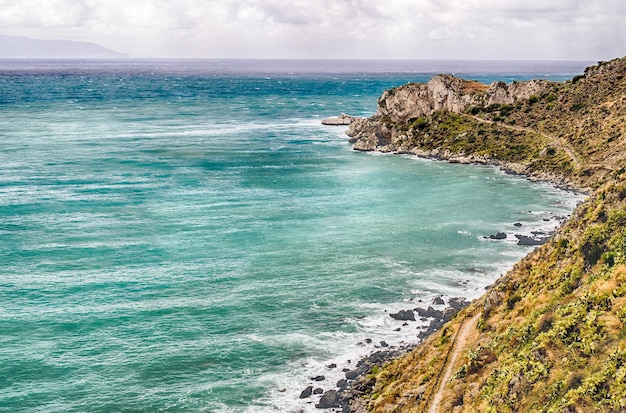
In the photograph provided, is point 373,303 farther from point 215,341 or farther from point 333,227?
point 333,227

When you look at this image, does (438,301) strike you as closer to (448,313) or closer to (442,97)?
(448,313)

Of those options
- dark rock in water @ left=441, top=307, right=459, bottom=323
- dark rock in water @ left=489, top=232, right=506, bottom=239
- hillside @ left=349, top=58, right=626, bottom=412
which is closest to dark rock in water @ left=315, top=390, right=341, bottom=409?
hillside @ left=349, top=58, right=626, bottom=412

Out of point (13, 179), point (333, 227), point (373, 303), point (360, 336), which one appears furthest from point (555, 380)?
point (13, 179)

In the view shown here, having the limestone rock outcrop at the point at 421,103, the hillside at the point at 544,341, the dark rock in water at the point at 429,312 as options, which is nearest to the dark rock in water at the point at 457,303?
the dark rock in water at the point at 429,312

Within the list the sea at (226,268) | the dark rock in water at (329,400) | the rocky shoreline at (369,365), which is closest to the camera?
the dark rock in water at (329,400)

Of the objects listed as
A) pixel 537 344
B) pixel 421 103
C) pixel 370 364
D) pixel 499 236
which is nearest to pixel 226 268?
pixel 370 364

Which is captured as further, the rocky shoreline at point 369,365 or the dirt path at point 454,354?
the rocky shoreline at point 369,365

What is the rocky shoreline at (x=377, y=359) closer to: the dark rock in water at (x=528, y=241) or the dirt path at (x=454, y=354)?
the dark rock in water at (x=528, y=241)
